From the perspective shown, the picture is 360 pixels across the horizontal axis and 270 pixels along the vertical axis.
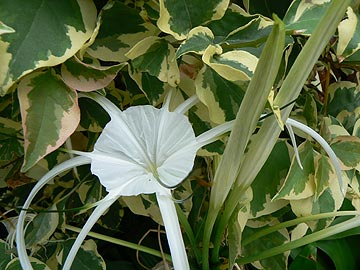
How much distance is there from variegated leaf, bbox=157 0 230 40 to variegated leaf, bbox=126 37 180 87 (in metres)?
0.02

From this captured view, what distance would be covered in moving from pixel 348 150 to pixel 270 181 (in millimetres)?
94

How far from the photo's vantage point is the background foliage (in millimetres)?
426

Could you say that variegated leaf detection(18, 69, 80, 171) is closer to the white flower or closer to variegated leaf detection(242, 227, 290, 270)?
the white flower

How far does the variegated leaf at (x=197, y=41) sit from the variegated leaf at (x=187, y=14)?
2 cm

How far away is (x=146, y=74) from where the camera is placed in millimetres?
496

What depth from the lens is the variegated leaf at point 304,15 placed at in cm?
47

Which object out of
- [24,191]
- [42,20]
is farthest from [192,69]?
[24,191]

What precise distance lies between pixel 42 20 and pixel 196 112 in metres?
0.16

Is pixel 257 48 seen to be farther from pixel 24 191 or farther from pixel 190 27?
pixel 24 191

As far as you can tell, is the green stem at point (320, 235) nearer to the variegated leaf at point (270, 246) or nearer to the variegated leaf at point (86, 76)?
the variegated leaf at point (270, 246)

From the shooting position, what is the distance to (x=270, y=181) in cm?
58

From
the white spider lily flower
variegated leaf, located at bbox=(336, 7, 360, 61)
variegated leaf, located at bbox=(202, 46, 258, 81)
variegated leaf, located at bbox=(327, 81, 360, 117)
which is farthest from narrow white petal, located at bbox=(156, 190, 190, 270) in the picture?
variegated leaf, located at bbox=(327, 81, 360, 117)

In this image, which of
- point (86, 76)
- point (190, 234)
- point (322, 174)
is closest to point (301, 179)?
point (322, 174)

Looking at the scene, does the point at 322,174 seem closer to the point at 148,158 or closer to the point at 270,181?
the point at 270,181
